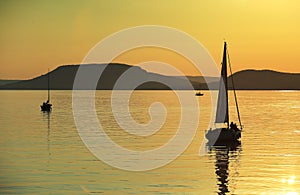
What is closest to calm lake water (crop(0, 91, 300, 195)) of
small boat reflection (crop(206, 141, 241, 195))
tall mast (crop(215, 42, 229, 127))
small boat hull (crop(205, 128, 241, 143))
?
small boat reflection (crop(206, 141, 241, 195))

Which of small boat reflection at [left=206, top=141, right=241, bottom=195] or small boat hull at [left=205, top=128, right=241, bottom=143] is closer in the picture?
small boat reflection at [left=206, top=141, right=241, bottom=195]

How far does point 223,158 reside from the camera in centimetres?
5281

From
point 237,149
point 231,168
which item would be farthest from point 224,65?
point 231,168

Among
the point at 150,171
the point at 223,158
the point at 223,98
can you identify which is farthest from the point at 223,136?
the point at 150,171

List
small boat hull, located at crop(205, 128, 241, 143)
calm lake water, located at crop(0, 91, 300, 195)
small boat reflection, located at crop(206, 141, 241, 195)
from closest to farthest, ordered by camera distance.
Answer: calm lake water, located at crop(0, 91, 300, 195) → small boat reflection, located at crop(206, 141, 241, 195) → small boat hull, located at crop(205, 128, 241, 143)

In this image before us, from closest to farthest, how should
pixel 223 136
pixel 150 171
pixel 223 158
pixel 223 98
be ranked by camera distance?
pixel 150 171 → pixel 223 158 → pixel 223 136 → pixel 223 98

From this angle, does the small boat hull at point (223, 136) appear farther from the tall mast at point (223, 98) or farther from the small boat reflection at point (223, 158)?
the tall mast at point (223, 98)

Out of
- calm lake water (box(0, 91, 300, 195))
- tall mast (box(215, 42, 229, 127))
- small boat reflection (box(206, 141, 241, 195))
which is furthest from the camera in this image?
tall mast (box(215, 42, 229, 127))

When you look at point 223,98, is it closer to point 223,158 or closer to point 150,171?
point 223,158

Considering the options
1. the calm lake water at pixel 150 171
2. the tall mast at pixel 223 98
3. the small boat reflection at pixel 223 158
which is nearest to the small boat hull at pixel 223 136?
the small boat reflection at pixel 223 158

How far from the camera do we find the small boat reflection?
125 feet

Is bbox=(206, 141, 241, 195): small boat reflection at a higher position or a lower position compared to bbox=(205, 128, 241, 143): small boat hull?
lower

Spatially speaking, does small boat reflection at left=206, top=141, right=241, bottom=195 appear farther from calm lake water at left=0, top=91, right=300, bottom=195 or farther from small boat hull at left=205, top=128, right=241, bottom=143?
small boat hull at left=205, top=128, right=241, bottom=143

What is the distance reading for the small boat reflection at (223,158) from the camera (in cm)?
3814
